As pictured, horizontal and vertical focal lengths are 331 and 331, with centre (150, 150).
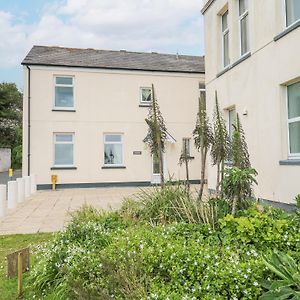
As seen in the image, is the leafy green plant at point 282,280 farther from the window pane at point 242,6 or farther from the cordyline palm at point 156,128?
the window pane at point 242,6

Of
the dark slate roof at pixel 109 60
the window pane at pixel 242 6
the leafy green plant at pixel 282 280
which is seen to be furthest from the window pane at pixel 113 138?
the leafy green plant at pixel 282 280

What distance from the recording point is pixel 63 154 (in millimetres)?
18031

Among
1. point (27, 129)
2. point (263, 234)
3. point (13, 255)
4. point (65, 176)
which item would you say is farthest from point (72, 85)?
point (263, 234)

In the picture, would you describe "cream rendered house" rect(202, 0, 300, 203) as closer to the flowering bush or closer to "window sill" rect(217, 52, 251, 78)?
"window sill" rect(217, 52, 251, 78)

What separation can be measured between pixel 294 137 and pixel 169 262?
573cm

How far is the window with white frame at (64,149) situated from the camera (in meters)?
18.0

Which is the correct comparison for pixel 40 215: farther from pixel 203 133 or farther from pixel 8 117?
pixel 8 117

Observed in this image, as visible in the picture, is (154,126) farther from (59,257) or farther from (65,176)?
(65,176)

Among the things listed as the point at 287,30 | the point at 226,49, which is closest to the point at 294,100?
the point at 287,30

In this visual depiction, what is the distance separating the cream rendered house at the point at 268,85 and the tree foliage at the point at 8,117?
3522 centimetres

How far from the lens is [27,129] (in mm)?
17375

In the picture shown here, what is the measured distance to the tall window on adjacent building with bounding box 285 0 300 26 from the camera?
7.56 meters

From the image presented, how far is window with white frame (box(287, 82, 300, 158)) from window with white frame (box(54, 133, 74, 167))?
1264cm

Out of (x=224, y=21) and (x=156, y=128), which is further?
(x=224, y=21)
